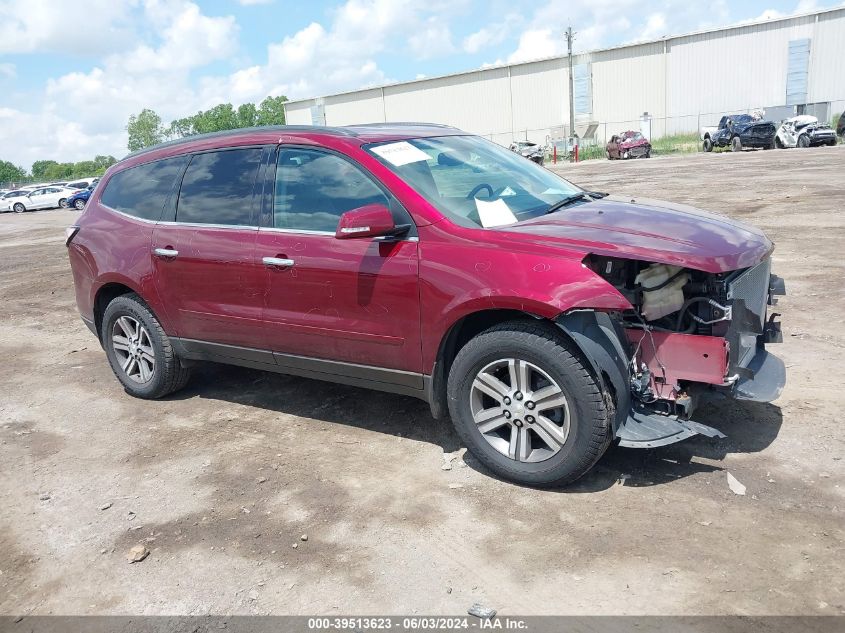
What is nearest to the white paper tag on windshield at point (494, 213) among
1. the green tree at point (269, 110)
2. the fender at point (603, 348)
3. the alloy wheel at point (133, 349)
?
the fender at point (603, 348)

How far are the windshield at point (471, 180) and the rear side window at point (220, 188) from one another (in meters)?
0.90

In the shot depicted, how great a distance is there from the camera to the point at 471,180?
4.27 meters

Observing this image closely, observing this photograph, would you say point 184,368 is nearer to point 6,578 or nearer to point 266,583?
point 6,578

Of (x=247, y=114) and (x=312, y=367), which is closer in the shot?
(x=312, y=367)

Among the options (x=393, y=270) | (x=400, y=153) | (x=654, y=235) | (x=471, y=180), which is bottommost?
(x=393, y=270)

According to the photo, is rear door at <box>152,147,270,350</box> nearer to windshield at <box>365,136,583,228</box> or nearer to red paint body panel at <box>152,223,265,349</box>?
red paint body panel at <box>152,223,265,349</box>

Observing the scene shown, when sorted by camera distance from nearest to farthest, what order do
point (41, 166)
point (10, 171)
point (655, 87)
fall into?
point (655, 87), point (10, 171), point (41, 166)

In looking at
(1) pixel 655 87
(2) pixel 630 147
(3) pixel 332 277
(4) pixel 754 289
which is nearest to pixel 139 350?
(3) pixel 332 277

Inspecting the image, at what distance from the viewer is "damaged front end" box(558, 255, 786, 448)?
3.43 m

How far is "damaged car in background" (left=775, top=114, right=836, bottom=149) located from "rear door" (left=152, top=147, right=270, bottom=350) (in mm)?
34720

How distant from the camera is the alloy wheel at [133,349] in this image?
209 inches

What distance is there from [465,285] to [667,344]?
41.2 inches

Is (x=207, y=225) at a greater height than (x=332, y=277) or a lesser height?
greater

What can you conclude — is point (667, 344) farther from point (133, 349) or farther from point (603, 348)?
point (133, 349)
